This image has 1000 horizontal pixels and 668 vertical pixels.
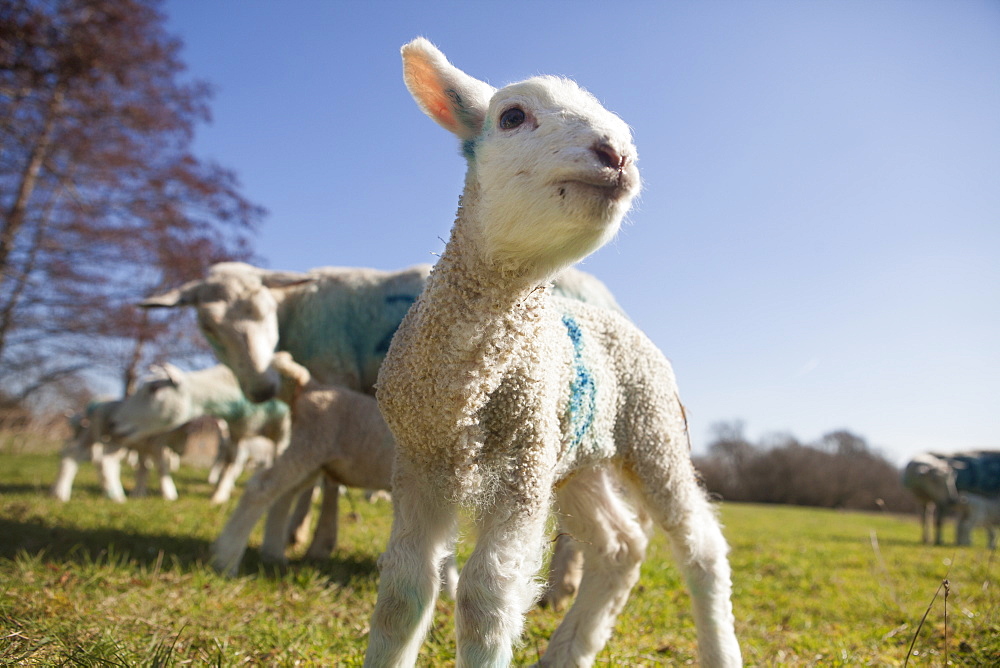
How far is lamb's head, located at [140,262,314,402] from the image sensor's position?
14.2ft

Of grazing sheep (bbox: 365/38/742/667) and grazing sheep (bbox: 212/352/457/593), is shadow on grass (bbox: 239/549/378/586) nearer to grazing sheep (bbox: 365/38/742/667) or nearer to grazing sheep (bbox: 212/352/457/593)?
grazing sheep (bbox: 212/352/457/593)

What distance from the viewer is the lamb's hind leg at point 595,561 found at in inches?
97.7

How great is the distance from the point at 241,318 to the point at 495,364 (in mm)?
3297

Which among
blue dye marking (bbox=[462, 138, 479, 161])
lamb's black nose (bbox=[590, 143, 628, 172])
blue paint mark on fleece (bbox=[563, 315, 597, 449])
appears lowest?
blue paint mark on fleece (bbox=[563, 315, 597, 449])

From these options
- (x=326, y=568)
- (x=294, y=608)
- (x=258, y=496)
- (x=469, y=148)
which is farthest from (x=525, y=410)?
(x=326, y=568)

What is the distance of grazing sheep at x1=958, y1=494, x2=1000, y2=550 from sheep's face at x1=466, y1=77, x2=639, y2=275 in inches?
479

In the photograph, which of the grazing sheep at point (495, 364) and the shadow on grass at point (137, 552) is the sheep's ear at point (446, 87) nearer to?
the grazing sheep at point (495, 364)

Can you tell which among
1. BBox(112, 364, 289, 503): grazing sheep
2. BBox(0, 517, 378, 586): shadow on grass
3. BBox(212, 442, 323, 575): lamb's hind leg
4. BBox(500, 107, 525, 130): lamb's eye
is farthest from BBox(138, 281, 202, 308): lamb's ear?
BBox(500, 107, 525, 130): lamb's eye

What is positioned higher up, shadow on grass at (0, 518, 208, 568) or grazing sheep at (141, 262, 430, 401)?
grazing sheep at (141, 262, 430, 401)

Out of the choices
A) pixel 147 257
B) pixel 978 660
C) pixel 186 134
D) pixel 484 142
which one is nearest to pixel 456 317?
pixel 484 142

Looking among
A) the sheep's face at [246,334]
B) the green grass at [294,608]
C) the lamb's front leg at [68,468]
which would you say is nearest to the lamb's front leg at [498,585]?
the green grass at [294,608]

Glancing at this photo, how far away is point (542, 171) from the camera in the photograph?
5.40 ft

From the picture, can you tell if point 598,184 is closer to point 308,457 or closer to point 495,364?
point 495,364

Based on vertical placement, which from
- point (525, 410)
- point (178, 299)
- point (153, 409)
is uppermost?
point (178, 299)
